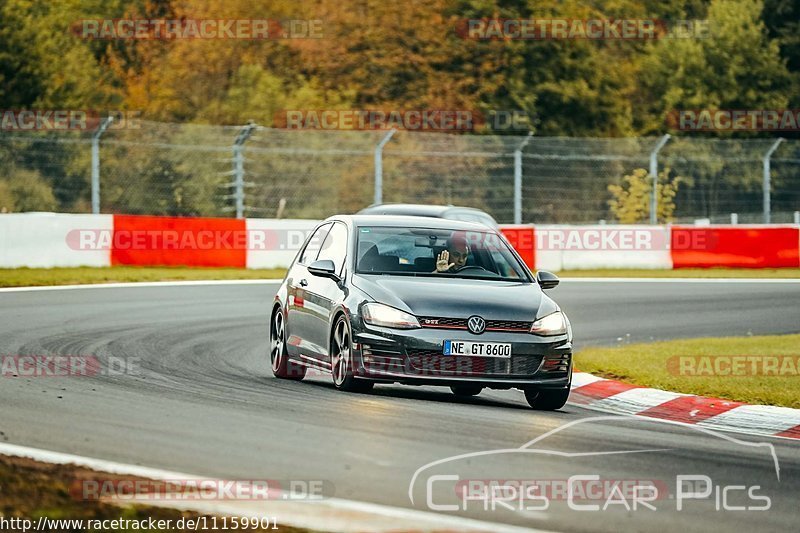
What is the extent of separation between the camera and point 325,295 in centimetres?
1200

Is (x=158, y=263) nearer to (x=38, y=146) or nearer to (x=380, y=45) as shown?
(x=38, y=146)

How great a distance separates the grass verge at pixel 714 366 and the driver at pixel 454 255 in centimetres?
217

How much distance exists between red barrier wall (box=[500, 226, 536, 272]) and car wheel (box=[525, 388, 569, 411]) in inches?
721

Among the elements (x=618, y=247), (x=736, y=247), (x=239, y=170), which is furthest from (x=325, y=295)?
(x=736, y=247)

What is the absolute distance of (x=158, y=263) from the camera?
2803 centimetres

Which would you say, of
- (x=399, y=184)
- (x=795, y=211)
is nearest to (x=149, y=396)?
(x=399, y=184)

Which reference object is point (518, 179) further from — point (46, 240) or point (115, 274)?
point (46, 240)

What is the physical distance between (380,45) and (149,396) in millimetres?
44999

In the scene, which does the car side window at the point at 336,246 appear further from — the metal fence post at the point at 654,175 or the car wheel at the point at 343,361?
the metal fence post at the point at 654,175

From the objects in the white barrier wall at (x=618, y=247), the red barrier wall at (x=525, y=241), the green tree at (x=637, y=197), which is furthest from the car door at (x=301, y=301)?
the green tree at (x=637, y=197)

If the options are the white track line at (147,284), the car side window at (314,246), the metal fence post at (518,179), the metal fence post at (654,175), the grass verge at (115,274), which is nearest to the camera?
the car side window at (314,246)

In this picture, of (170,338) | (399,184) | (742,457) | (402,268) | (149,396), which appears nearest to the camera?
(742,457)

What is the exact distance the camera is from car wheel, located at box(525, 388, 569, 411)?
11344 mm

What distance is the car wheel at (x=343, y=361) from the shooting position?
11281 millimetres
